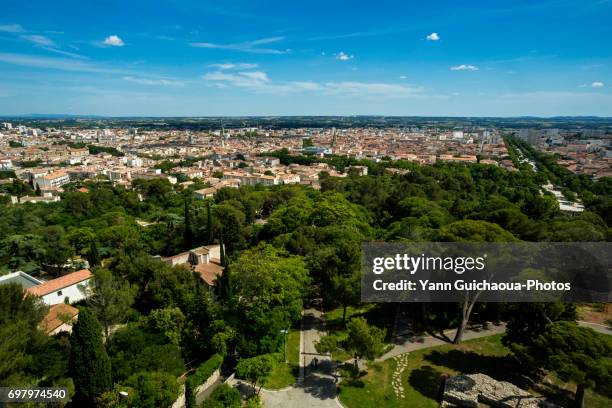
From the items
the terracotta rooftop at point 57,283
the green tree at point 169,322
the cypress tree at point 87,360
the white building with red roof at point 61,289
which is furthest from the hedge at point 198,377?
the terracotta rooftop at point 57,283

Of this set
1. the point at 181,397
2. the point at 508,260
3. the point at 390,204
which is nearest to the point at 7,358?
the point at 181,397

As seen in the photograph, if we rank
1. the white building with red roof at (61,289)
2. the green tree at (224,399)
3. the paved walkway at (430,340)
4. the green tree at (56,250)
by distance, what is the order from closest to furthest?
the green tree at (224,399)
the paved walkway at (430,340)
the white building with red roof at (61,289)
the green tree at (56,250)

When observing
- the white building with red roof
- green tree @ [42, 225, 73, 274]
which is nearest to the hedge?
the white building with red roof

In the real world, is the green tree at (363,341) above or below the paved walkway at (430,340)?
above

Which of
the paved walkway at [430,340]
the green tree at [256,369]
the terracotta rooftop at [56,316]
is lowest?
the paved walkway at [430,340]

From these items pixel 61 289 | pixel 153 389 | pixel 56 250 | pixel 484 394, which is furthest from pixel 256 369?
pixel 56 250

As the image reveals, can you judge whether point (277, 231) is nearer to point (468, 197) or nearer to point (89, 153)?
point (468, 197)

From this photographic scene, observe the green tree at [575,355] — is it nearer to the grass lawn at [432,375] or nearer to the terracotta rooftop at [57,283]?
the grass lawn at [432,375]
